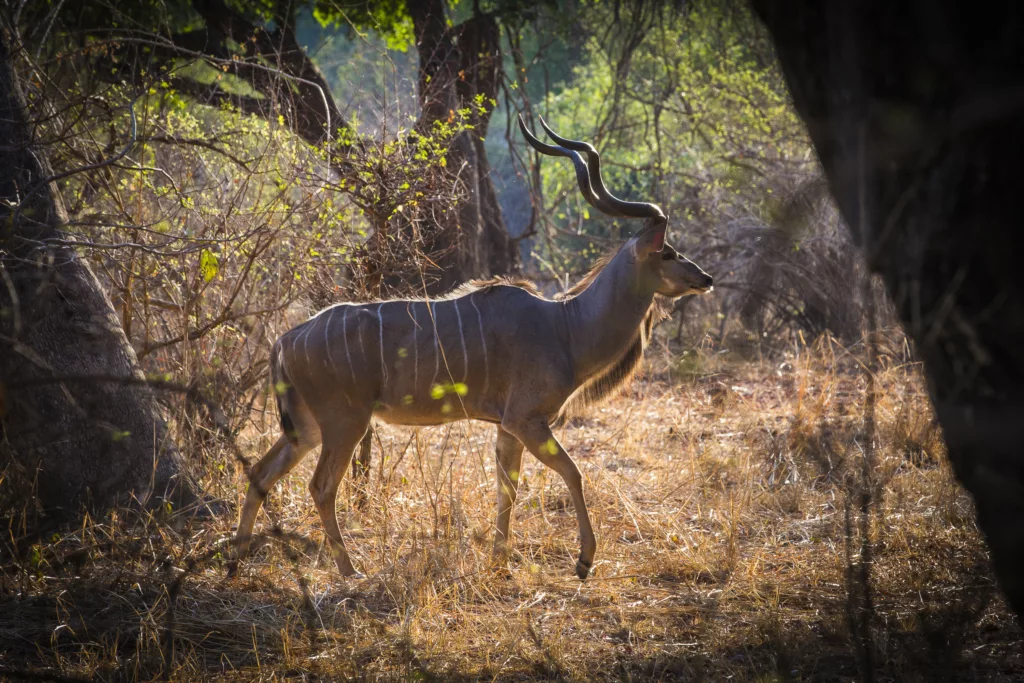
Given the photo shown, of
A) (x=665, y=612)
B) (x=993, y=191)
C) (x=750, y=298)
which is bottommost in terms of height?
(x=665, y=612)

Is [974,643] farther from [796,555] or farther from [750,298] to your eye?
[750,298]

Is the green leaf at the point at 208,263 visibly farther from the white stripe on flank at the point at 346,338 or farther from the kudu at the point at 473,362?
the white stripe on flank at the point at 346,338

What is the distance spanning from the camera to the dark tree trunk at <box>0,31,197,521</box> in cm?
372

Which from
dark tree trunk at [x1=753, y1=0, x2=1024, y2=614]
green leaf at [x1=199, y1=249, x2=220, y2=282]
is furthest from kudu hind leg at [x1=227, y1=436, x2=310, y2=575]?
dark tree trunk at [x1=753, y1=0, x2=1024, y2=614]

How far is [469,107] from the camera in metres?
6.50

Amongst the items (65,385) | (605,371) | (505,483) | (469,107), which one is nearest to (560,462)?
(505,483)

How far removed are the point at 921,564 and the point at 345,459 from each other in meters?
2.34

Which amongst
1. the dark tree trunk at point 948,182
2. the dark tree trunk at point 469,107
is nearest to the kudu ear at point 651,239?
the dark tree trunk at point 469,107

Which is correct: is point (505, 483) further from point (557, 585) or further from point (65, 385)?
point (65, 385)

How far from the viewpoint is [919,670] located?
8.16 ft

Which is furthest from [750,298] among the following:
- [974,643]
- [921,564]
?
[974,643]

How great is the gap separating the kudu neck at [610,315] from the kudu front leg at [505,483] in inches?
18.1

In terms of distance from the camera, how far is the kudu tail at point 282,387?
13.3 feet

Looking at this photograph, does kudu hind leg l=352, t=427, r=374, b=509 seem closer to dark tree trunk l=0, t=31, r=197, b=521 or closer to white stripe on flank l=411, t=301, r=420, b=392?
white stripe on flank l=411, t=301, r=420, b=392
